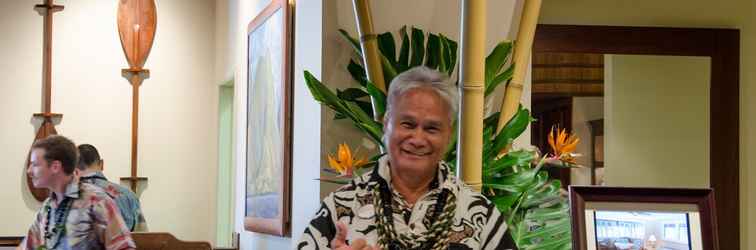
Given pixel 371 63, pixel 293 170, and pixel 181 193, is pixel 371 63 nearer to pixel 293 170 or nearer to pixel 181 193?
pixel 293 170

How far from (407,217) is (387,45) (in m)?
1.49

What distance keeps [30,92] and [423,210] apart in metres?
6.36

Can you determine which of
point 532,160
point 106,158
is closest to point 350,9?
point 532,160

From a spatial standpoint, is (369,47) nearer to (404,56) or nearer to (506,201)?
(404,56)

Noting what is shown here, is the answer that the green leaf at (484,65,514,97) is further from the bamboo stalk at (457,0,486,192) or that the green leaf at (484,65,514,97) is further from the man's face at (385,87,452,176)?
the man's face at (385,87,452,176)

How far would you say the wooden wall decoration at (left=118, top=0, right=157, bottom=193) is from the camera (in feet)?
25.9

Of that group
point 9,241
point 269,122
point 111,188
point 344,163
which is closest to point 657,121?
point 269,122

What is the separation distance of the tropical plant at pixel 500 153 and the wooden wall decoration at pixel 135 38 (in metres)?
4.64

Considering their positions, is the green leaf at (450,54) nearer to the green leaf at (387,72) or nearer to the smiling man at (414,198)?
the green leaf at (387,72)

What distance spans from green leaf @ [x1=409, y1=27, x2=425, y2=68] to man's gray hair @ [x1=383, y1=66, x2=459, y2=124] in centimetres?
132

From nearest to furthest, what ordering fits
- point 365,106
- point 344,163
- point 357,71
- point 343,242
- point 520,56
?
point 343,242
point 344,163
point 520,56
point 365,106
point 357,71

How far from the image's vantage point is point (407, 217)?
2.12 meters

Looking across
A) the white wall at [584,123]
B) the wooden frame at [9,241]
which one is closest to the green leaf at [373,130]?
the wooden frame at [9,241]

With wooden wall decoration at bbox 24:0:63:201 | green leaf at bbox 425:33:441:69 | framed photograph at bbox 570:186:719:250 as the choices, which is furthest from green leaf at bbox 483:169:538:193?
wooden wall decoration at bbox 24:0:63:201
